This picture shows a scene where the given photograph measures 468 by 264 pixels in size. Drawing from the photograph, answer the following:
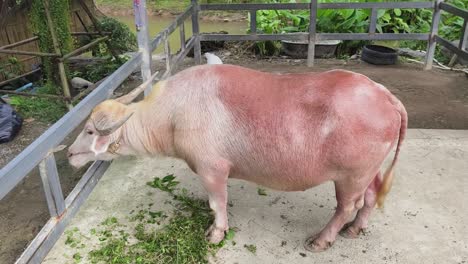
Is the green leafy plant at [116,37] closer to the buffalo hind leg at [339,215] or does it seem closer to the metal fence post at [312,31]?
the metal fence post at [312,31]

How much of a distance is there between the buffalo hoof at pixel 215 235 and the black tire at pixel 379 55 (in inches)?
218

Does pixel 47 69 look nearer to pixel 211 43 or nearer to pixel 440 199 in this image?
pixel 211 43

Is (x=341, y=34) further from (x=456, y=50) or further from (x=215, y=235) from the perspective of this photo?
(x=215, y=235)

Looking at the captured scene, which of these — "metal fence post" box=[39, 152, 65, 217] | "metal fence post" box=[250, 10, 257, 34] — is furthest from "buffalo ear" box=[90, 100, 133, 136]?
"metal fence post" box=[250, 10, 257, 34]

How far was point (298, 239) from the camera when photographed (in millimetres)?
3020

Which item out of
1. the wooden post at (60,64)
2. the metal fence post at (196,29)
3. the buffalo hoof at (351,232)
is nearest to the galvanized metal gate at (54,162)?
the metal fence post at (196,29)

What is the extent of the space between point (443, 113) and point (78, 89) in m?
5.26

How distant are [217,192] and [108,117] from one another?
0.87 metres

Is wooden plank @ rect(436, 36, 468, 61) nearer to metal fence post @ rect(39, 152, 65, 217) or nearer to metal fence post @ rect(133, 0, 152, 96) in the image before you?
metal fence post @ rect(133, 0, 152, 96)

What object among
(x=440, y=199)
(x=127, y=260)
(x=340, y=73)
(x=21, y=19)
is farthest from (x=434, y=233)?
(x=21, y=19)

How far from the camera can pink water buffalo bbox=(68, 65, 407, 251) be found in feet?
8.23

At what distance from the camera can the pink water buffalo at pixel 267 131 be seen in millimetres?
2508

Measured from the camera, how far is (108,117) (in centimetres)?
266

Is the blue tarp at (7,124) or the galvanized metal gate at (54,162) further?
the blue tarp at (7,124)
